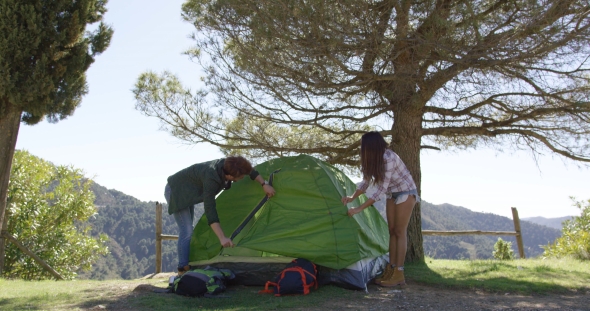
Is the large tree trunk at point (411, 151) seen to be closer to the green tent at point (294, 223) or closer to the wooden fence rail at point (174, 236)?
the green tent at point (294, 223)

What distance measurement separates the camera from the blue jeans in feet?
16.5

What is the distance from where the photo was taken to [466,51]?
18.1 ft

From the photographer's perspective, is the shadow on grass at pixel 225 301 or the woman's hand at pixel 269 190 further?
the woman's hand at pixel 269 190

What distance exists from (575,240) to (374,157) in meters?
7.69

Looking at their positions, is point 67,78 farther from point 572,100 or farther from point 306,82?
point 572,100

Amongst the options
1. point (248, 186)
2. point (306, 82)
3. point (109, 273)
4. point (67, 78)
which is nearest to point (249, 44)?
point (306, 82)

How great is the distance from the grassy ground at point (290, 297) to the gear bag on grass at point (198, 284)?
101mm

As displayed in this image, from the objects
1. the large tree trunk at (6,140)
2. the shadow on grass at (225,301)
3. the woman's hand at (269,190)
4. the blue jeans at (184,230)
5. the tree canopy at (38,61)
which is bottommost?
the shadow on grass at (225,301)

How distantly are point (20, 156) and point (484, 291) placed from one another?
9.53 metres

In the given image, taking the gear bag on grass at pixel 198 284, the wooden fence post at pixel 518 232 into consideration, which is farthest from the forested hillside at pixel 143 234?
the gear bag on grass at pixel 198 284

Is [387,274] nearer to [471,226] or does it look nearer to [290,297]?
[290,297]

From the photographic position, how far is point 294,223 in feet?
15.8

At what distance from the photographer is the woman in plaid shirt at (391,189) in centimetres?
458

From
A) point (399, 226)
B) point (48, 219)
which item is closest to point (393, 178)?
point (399, 226)
